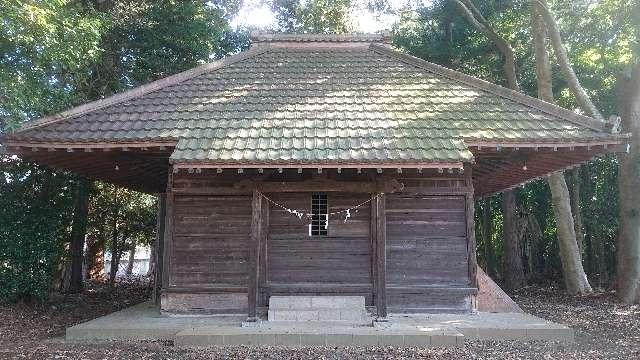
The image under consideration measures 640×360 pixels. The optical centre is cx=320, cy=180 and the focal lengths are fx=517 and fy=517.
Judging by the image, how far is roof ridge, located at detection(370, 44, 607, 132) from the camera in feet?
28.5

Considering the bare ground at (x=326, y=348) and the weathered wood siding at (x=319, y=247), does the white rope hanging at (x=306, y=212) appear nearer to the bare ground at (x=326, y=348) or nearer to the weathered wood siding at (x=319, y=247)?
the weathered wood siding at (x=319, y=247)

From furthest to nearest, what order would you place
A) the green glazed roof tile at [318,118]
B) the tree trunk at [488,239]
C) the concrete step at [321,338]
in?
the tree trunk at [488,239] < the green glazed roof tile at [318,118] < the concrete step at [321,338]

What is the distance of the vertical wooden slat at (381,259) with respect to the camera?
852 centimetres

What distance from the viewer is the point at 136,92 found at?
9875mm

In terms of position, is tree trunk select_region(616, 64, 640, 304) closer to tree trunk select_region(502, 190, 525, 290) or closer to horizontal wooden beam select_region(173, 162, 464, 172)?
→ tree trunk select_region(502, 190, 525, 290)

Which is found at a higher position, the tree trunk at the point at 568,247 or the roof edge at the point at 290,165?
the roof edge at the point at 290,165

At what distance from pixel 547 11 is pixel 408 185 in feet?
25.5

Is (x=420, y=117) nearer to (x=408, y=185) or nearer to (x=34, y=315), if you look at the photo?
(x=408, y=185)

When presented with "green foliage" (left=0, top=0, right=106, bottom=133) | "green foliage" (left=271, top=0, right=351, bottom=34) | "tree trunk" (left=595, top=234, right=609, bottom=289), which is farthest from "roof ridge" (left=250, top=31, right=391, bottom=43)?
"tree trunk" (left=595, top=234, right=609, bottom=289)

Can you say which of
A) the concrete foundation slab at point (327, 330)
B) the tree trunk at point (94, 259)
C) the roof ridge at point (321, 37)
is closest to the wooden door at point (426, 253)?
the concrete foundation slab at point (327, 330)

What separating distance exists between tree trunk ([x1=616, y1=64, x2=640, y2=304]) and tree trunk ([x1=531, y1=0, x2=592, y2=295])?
5.98ft

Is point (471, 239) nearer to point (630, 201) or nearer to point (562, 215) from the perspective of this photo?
point (630, 201)

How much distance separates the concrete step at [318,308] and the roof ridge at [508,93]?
15.3ft

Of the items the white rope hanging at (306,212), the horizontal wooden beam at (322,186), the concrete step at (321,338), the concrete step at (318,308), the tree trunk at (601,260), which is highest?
the horizontal wooden beam at (322,186)
